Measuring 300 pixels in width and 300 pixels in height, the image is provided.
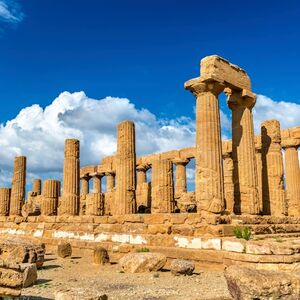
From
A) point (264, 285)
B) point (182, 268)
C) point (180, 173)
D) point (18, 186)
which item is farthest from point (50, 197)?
point (264, 285)

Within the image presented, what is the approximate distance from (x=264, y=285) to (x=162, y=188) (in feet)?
38.5

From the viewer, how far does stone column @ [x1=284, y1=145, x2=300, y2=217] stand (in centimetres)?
2330

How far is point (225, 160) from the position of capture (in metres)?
24.8

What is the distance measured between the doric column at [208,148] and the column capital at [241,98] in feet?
5.61

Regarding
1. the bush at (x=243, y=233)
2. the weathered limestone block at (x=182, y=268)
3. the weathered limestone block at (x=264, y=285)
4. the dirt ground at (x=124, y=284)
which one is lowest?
the dirt ground at (x=124, y=284)

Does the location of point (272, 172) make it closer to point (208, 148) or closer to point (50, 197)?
point (208, 148)

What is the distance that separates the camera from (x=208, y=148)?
14.5 metres

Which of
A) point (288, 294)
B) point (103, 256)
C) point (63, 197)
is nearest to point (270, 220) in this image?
point (103, 256)

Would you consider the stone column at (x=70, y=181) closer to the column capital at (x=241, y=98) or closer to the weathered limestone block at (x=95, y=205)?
the weathered limestone block at (x=95, y=205)

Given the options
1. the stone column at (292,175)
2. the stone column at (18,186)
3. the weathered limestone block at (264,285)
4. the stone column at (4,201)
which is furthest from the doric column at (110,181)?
the weathered limestone block at (264,285)

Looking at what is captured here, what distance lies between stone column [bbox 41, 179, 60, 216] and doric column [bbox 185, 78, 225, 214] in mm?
11499

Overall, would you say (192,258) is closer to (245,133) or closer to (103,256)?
(103,256)

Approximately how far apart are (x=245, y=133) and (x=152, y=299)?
390 inches

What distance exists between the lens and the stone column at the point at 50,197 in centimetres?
2320
